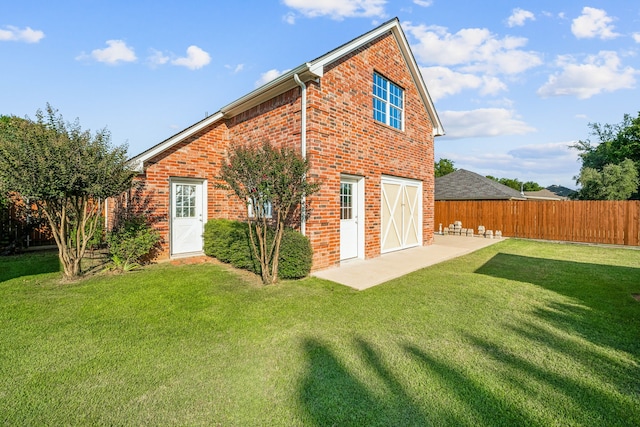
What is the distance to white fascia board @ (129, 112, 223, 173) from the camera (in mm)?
7605

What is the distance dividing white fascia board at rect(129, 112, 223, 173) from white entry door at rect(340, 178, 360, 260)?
15.2ft

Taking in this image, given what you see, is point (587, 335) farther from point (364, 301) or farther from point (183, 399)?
point (183, 399)

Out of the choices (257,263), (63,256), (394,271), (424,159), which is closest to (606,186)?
(424,159)

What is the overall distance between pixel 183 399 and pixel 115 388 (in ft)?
2.23

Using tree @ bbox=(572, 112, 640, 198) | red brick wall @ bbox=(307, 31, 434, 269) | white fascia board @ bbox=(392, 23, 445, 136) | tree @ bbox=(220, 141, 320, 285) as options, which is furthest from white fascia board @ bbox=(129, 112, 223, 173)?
tree @ bbox=(572, 112, 640, 198)

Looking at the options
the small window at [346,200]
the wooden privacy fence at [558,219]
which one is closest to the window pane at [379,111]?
the small window at [346,200]

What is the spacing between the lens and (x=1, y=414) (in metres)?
2.31

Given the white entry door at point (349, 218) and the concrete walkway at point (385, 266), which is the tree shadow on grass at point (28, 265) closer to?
the concrete walkway at point (385, 266)

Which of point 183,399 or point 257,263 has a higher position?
point 257,263

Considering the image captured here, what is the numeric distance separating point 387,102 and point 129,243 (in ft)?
27.4

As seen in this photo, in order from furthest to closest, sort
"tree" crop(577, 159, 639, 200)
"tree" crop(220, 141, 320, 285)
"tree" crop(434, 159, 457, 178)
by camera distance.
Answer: "tree" crop(434, 159, 457, 178) < "tree" crop(577, 159, 639, 200) < "tree" crop(220, 141, 320, 285)

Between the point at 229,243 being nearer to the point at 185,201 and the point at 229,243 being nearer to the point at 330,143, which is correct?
the point at 185,201

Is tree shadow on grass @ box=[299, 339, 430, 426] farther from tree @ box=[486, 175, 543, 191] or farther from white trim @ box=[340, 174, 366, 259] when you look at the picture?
tree @ box=[486, 175, 543, 191]

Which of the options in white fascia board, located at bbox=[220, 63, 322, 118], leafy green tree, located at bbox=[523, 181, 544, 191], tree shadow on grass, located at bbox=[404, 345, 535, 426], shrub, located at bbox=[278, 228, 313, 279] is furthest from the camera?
leafy green tree, located at bbox=[523, 181, 544, 191]
